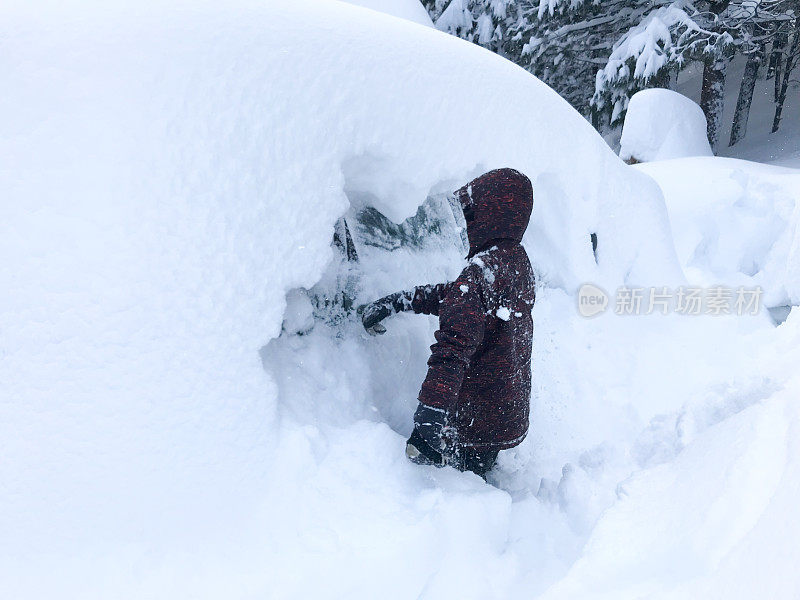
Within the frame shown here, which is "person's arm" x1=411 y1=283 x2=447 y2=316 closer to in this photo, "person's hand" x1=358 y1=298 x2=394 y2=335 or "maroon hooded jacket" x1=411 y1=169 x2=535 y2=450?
"maroon hooded jacket" x1=411 y1=169 x2=535 y2=450

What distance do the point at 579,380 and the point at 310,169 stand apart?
209 cm

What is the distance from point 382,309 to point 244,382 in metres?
0.76

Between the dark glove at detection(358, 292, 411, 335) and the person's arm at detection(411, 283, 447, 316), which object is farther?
the dark glove at detection(358, 292, 411, 335)

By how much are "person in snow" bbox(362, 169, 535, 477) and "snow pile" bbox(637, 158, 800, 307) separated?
3172mm

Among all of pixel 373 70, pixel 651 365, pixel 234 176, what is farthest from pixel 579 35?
pixel 234 176

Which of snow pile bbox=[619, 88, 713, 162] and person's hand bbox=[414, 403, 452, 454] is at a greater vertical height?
snow pile bbox=[619, 88, 713, 162]

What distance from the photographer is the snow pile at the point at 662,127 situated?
760 centimetres

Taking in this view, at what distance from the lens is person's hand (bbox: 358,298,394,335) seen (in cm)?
250

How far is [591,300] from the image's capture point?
12.1ft

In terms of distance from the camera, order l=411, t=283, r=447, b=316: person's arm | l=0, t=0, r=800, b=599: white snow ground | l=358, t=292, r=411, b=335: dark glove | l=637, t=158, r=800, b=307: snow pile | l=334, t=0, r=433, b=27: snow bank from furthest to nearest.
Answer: l=334, t=0, r=433, b=27: snow bank → l=637, t=158, r=800, b=307: snow pile → l=358, t=292, r=411, b=335: dark glove → l=411, t=283, r=447, b=316: person's arm → l=0, t=0, r=800, b=599: white snow ground

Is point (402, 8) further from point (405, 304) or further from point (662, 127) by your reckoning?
point (405, 304)

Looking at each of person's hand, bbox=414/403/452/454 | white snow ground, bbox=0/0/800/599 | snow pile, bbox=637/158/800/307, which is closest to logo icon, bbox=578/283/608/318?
white snow ground, bbox=0/0/800/599

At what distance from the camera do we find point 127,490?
174cm

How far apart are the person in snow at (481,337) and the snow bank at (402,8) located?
361cm
